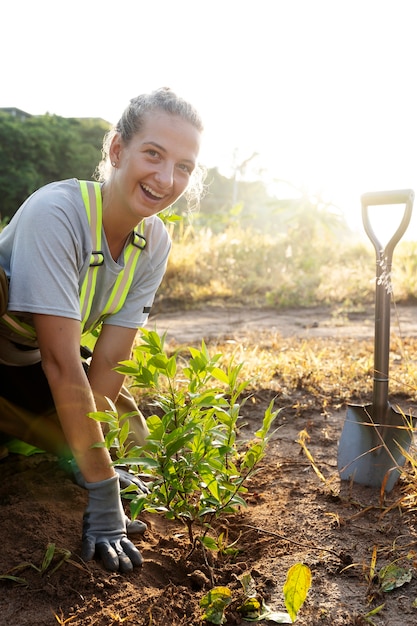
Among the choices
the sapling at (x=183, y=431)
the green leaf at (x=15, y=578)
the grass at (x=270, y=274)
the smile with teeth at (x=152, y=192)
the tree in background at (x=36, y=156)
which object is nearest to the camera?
the sapling at (x=183, y=431)

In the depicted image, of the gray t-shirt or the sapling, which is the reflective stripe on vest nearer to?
the gray t-shirt

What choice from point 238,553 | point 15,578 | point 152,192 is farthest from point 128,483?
point 152,192

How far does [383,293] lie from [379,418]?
511 millimetres

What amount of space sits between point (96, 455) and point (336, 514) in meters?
0.87

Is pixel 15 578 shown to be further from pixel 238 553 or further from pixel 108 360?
pixel 108 360

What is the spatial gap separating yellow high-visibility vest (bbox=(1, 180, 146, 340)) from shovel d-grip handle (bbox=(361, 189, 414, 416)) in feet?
2.99

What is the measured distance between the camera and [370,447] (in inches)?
97.3

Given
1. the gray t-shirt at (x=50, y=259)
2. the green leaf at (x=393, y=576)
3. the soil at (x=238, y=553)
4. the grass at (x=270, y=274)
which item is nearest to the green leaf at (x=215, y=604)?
the soil at (x=238, y=553)

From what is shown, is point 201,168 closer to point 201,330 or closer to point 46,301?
point 46,301

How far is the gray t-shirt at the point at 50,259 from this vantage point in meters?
1.89

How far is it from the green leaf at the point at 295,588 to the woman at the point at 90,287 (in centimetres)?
50

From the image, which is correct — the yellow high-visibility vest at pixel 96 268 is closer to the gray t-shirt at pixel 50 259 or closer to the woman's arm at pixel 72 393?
the gray t-shirt at pixel 50 259

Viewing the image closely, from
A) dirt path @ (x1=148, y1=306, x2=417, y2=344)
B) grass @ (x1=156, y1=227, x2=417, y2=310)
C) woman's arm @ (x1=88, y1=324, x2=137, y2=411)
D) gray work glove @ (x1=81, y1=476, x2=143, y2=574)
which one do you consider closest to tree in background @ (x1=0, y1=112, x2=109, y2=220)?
grass @ (x1=156, y1=227, x2=417, y2=310)

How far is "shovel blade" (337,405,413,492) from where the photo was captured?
2.40 metres
